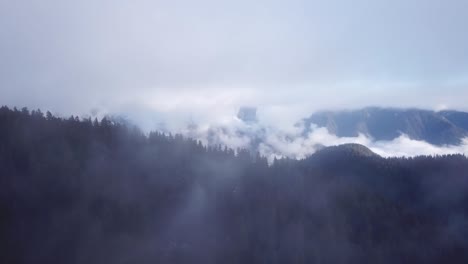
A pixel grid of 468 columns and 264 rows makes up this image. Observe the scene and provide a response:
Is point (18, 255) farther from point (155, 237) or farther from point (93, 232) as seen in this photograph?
point (155, 237)

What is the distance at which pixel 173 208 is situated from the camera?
502 feet

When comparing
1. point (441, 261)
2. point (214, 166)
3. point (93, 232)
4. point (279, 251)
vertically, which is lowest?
point (441, 261)

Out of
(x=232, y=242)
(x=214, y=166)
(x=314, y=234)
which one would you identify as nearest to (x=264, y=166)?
(x=214, y=166)

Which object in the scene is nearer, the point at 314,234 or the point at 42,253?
the point at 42,253

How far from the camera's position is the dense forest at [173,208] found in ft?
412

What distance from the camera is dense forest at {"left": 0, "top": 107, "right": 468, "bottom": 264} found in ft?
412

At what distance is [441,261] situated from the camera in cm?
16650

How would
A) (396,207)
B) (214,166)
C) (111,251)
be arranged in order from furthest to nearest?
(396,207), (214,166), (111,251)

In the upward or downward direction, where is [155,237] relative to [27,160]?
downward

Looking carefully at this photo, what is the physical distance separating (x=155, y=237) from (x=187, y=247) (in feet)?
32.3

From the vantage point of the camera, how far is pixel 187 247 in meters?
134

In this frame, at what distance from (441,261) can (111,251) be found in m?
114

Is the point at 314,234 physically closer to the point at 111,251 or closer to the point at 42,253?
the point at 111,251

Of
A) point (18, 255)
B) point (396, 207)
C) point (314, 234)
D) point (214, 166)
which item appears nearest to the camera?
point (18, 255)
